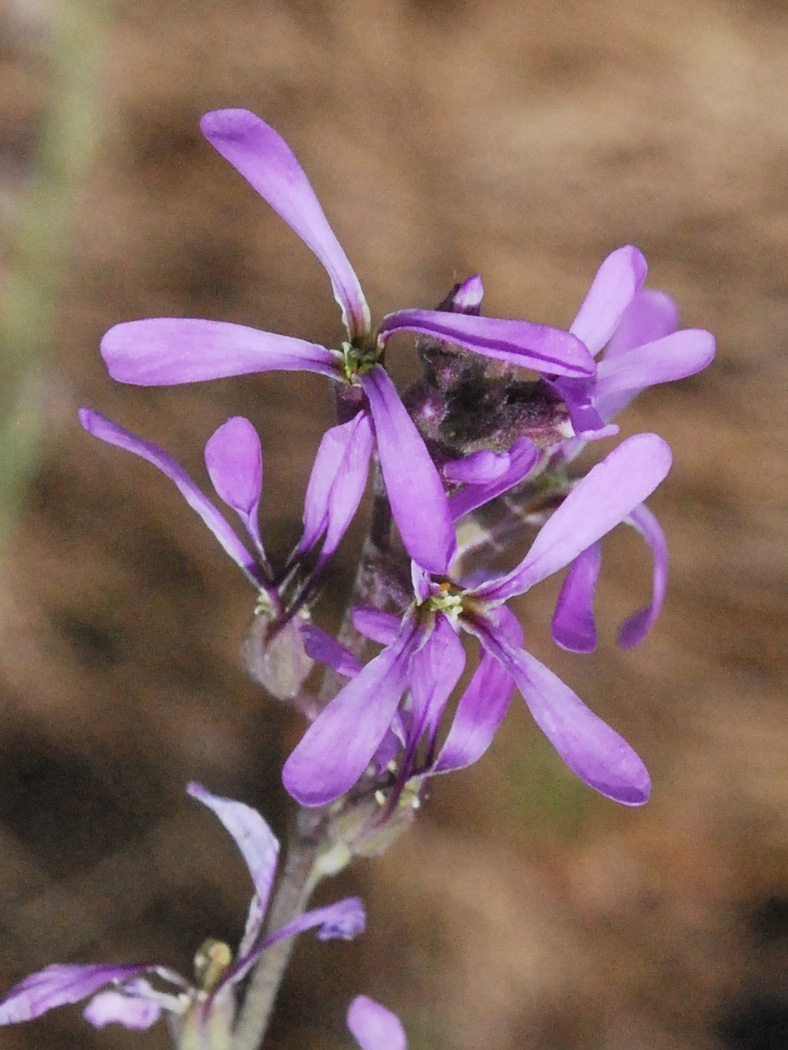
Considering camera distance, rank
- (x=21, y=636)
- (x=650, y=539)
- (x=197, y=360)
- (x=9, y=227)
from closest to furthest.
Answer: (x=197, y=360), (x=650, y=539), (x=21, y=636), (x=9, y=227)

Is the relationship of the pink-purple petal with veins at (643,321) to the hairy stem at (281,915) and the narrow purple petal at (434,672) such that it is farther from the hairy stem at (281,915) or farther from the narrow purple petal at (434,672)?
the hairy stem at (281,915)

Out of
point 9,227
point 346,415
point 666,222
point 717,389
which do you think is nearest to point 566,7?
point 666,222

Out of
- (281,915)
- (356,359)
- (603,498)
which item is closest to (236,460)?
(356,359)

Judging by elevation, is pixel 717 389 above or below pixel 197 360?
below

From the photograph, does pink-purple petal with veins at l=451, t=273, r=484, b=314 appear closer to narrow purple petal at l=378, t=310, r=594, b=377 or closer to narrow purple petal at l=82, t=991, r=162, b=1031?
narrow purple petal at l=378, t=310, r=594, b=377

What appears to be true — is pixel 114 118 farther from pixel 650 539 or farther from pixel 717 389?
pixel 650 539

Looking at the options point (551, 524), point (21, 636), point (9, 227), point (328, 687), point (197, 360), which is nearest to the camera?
point (197, 360)

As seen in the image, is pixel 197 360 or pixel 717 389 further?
pixel 717 389
